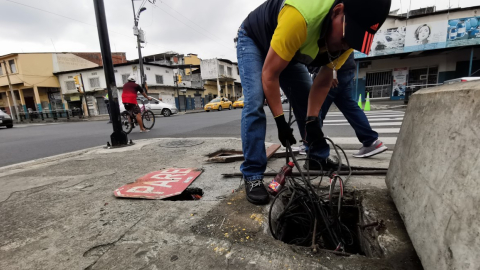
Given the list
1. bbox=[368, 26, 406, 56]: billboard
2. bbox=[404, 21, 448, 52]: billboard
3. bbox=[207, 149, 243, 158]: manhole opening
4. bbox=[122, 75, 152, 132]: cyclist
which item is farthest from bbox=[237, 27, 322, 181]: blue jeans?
bbox=[404, 21, 448, 52]: billboard

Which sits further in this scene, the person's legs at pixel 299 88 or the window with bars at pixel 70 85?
the window with bars at pixel 70 85

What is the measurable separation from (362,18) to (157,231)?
5.09 ft

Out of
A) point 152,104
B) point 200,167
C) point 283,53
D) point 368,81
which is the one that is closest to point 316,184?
point 283,53

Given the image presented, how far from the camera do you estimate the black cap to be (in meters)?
1.13

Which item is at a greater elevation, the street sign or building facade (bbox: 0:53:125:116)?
building facade (bbox: 0:53:125:116)

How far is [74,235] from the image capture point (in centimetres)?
126

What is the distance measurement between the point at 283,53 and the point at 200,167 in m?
1.59

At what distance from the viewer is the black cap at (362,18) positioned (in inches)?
44.6

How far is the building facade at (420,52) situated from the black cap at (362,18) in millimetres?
14703

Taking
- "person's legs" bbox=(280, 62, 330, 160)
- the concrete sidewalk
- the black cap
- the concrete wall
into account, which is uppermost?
the black cap

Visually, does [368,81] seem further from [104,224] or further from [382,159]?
[104,224]

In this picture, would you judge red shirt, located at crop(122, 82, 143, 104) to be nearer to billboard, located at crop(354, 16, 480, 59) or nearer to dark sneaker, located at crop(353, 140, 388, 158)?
dark sneaker, located at crop(353, 140, 388, 158)

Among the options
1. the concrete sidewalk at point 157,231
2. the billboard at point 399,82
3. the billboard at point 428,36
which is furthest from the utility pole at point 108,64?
the billboard at point 399,82

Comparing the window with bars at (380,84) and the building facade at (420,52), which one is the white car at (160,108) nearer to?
the building facade at (420,52)
